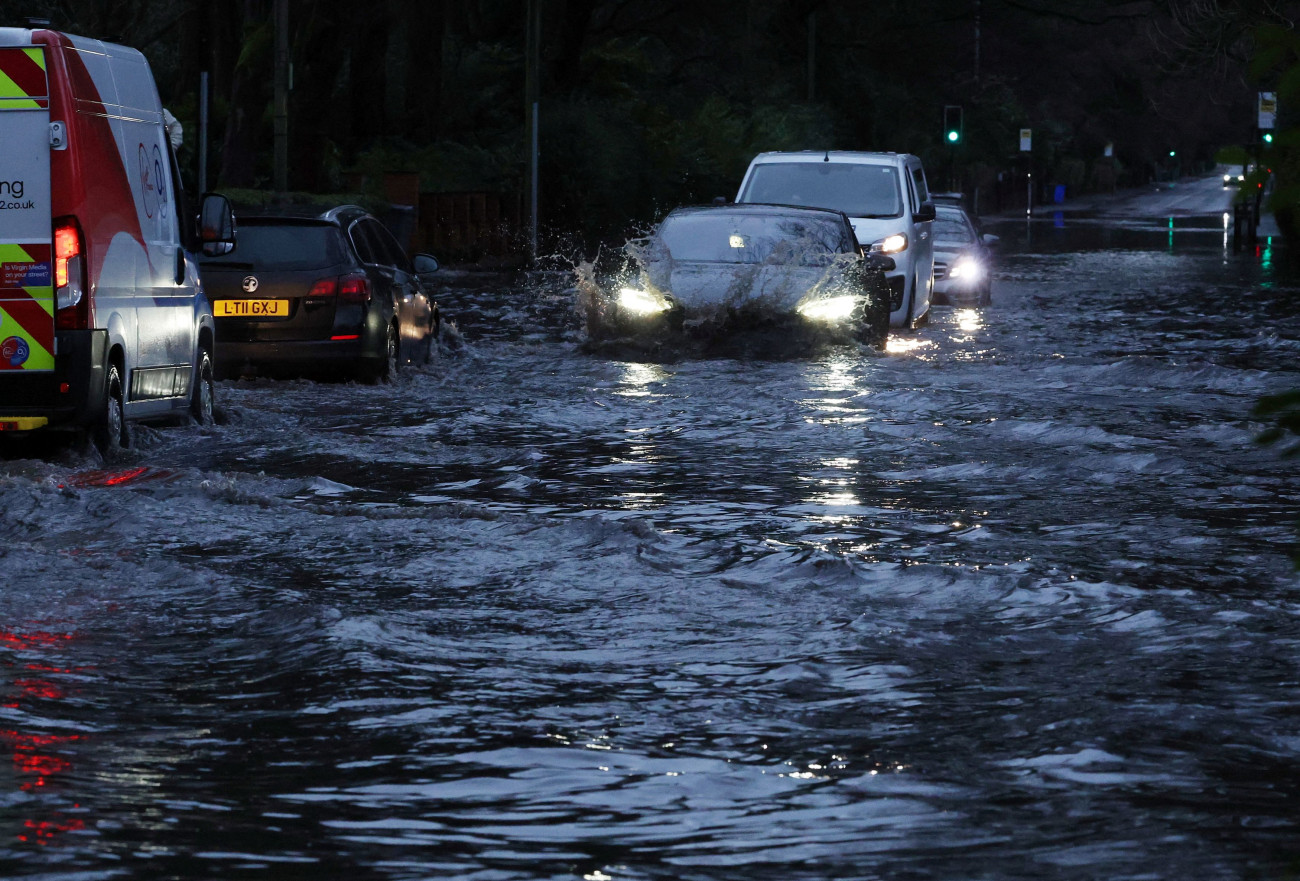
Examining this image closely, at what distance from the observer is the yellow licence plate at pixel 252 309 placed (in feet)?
50.6

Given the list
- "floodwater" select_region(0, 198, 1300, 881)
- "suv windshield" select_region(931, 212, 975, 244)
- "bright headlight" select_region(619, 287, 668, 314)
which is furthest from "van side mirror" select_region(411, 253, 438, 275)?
"suv windshield" select_region(931, 212, 975, 244)

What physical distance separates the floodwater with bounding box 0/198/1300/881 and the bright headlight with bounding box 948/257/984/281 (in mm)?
13837

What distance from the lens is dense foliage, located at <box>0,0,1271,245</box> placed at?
1432 inches

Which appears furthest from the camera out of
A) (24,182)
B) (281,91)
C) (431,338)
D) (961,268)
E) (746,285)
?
(281,91)

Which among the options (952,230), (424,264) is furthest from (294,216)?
(952,230)

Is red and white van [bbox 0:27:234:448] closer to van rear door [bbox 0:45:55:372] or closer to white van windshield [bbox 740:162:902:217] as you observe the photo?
van rear door [bbox 0:45:55:372]

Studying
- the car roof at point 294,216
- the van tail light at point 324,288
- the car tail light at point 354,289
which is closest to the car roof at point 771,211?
the car roof at point 294,216

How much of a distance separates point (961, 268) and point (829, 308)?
9480mm

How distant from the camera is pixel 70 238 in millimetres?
10453

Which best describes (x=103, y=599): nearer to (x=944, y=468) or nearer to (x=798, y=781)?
(x=798, y=781)

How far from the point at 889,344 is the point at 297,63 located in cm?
1647

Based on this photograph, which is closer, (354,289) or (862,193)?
(354,289)

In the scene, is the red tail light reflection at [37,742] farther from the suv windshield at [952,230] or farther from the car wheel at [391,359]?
A: the suv windshield at [952,230]

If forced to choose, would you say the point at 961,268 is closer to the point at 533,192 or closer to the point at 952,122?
the point at 533,192
